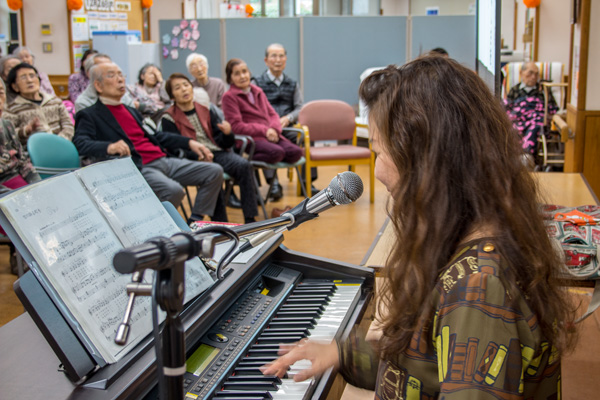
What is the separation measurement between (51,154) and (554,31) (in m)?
7.02

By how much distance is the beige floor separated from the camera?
7.84 ft

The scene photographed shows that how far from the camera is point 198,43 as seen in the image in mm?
7902

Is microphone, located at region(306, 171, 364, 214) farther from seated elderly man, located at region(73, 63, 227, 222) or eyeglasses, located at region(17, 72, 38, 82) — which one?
eyeglasses, located at region(17, 72, 38, 82)

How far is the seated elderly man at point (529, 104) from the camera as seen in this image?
6457 millimetres

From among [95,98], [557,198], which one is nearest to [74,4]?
[95,98]

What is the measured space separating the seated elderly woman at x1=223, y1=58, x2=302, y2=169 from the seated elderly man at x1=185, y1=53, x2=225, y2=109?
97 cm

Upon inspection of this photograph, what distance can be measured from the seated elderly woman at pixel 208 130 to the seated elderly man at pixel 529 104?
3.31 metres

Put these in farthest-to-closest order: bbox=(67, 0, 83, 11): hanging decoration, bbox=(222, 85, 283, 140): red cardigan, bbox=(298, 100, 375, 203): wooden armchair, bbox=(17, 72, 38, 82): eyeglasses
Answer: bbox=(67, 0, 83, 11): hanging decoration → bbox=(298, 100, 375, 203): wooden armchair → bbox=(222, 85, 283, 140): red cardigan → bbox=(17, 72, 38, 82): eyeglasses

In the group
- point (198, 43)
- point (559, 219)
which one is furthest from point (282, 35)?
point (559, 219)

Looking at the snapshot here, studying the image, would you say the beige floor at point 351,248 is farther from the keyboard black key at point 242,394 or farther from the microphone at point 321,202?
the keyboard black key at point 242,394

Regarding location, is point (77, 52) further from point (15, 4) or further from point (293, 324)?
point (293, 324)

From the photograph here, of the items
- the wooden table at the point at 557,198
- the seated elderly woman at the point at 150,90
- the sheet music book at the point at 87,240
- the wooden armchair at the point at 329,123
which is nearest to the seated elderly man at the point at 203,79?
the seated elderly woman at the point at 150,90

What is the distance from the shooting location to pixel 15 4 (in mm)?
8352

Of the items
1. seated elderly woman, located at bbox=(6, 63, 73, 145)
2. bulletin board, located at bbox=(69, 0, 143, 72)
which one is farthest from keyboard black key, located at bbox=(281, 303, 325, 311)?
bulletin board, located at bbox=(69, 0, 143, 72)
